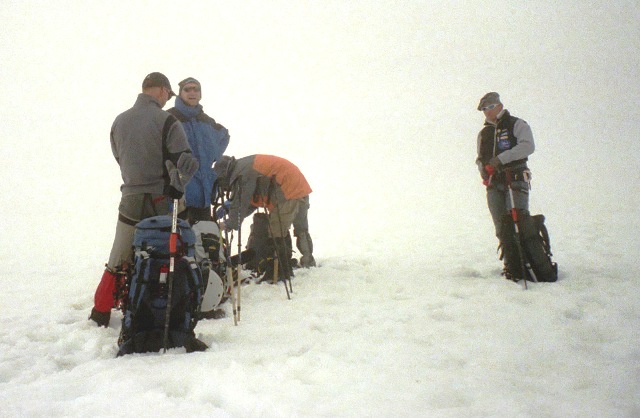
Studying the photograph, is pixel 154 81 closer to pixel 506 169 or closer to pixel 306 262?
pixel 306 262

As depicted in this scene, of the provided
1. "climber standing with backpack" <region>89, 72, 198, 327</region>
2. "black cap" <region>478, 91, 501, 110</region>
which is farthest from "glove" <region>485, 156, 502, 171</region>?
"climber standing with backpack" <region>89, 72, 198, 327</region>

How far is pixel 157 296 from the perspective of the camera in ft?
11.1

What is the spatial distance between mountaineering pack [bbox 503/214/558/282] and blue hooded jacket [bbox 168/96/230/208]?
4038 mm

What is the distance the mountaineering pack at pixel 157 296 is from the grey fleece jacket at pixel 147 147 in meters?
0.65

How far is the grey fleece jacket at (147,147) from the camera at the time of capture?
4.05 metres

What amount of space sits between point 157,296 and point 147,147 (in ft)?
5.01

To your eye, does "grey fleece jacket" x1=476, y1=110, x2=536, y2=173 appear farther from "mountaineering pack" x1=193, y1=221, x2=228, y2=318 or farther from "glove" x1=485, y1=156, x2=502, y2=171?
"mountaineering pack" x1=193, y1=221, x2=228, y2=318

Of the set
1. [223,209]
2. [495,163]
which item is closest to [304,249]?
[223,209]

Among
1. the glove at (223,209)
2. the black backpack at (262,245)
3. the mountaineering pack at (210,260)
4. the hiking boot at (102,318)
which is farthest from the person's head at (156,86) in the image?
the black backpack at (262,245)

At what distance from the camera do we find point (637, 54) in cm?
8519

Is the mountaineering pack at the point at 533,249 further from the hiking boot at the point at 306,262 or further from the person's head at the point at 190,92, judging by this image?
the person's head at the point at 190,92

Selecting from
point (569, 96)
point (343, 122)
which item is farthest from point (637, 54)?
point (343, 122)

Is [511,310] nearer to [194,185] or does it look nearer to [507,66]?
[194,185]

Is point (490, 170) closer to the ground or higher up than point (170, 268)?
higher up
